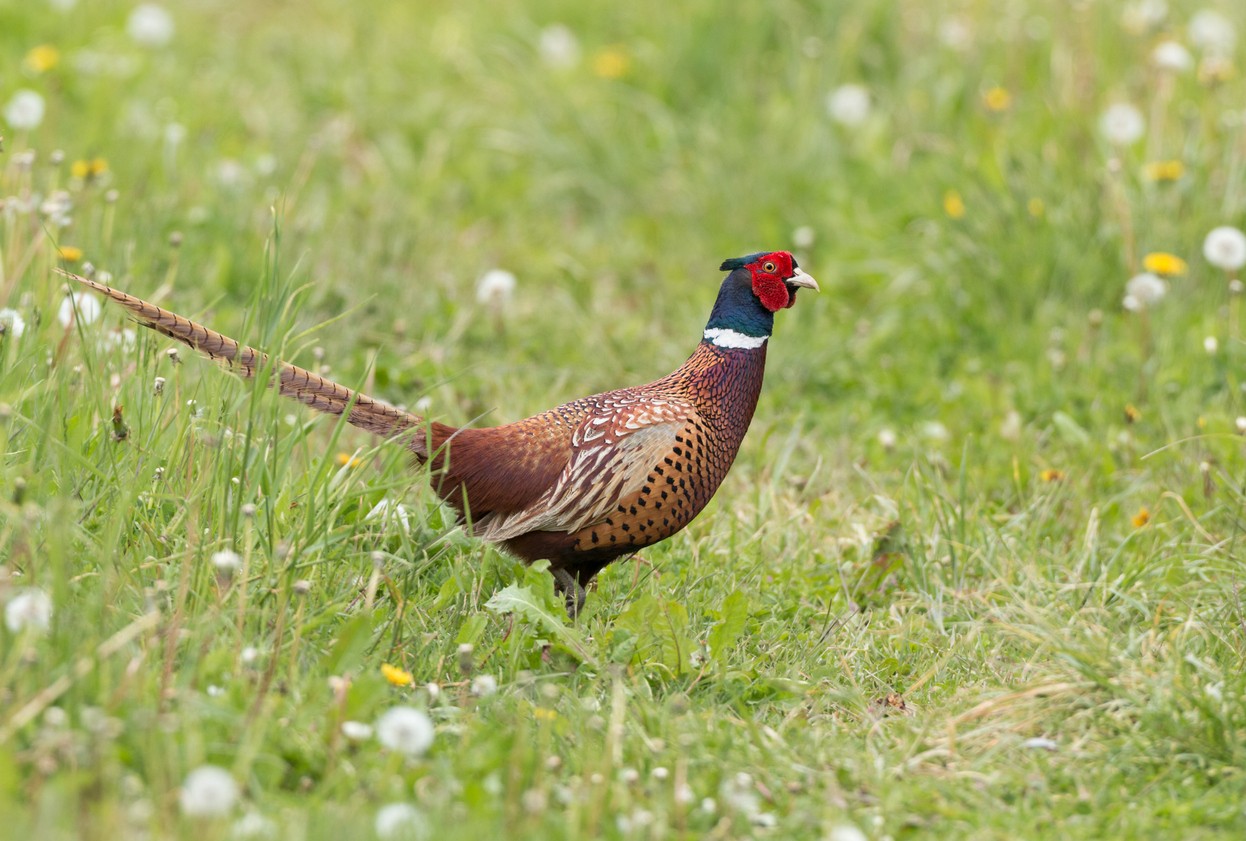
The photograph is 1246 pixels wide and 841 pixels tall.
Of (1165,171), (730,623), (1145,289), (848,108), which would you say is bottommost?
(730,623)

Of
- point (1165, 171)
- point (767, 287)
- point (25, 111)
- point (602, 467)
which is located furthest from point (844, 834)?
point (25, 111)

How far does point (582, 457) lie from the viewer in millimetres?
3805

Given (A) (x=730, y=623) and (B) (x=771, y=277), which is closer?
(A) (x=730, y=623)

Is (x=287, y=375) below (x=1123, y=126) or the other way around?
below

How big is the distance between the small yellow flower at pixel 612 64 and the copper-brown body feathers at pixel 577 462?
381 centimetres

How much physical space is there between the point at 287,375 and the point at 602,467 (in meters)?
0.79

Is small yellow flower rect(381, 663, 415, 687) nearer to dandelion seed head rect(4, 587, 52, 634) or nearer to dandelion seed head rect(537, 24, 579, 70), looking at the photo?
dandelion seed head rect(4, 587, 52, 634)

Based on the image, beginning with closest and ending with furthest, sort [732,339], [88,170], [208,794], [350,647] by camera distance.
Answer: [208,794]
[350,647]
[732,339]
[88,170]

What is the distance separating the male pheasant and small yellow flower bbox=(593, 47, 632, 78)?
373cm

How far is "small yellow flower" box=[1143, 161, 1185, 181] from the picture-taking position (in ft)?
19.0

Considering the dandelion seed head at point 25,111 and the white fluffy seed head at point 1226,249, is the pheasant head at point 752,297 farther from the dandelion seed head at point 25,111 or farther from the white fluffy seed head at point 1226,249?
the dandelion seed head at point 25,111

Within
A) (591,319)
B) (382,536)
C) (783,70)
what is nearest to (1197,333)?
(591,319)

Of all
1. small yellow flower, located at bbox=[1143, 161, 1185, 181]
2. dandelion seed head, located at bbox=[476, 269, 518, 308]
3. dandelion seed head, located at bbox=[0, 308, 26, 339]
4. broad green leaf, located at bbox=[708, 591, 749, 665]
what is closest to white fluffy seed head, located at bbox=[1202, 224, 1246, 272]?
small yellow flower, located at bbox=[1143, 161, 1185, 181]

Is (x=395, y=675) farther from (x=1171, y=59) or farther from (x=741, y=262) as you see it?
(x=1171, y=59)
